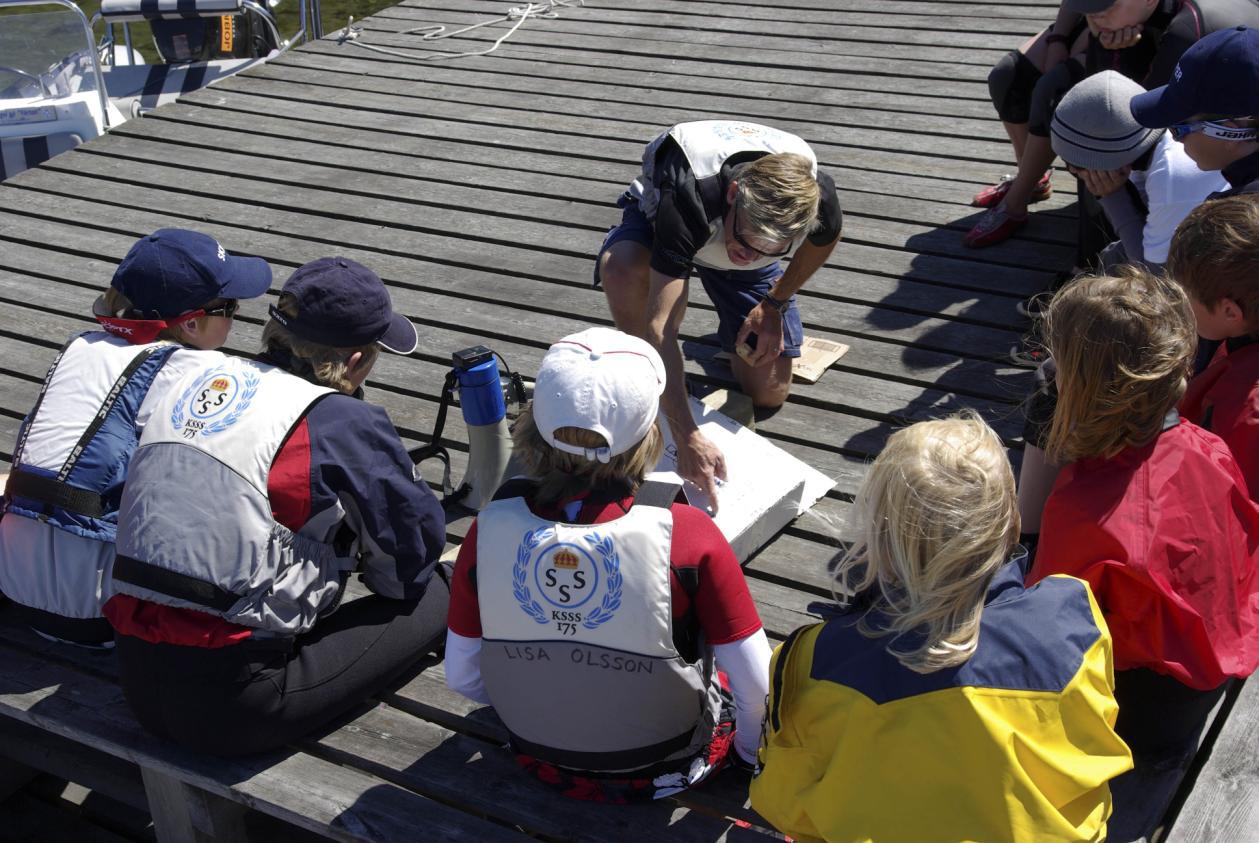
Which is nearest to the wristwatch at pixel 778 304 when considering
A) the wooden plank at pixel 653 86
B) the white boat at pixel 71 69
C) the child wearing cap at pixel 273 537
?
the child wearing cap at pixel 273 537

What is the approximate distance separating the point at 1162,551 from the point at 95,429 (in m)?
1.91

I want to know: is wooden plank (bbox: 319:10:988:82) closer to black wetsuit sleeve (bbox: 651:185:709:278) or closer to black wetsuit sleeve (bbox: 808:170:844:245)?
black wetsuit sleeve (bbox: 808:170:844:245)

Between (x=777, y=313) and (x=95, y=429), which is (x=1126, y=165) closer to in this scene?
(x=777, y=313)

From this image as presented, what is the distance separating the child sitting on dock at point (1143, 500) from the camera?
74.4 inches

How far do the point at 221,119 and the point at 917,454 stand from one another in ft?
15.8

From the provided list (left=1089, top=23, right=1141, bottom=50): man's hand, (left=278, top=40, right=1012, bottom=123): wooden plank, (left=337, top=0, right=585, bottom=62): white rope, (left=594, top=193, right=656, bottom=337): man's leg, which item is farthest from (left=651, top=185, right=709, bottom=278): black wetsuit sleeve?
(left=337, top=0, right=585, bottom=62): white rope

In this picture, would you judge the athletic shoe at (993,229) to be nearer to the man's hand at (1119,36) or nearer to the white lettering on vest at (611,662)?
the man's hand at (1119,36)

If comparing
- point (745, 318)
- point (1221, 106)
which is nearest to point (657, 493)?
point (745, 318)

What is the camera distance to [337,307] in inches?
88.3

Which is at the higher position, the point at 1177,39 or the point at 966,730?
the point at 1177,39

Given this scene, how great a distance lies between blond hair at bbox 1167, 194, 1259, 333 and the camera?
220 cm

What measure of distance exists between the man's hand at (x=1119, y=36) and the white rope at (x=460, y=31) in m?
3.33

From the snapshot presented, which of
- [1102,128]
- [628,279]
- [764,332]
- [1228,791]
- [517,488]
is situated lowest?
[1228,791]

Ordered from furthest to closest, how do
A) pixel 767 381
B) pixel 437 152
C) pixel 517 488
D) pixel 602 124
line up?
pixel 602 124 < pixel 437 152 < pixel 767 381 < pixel 517 488
